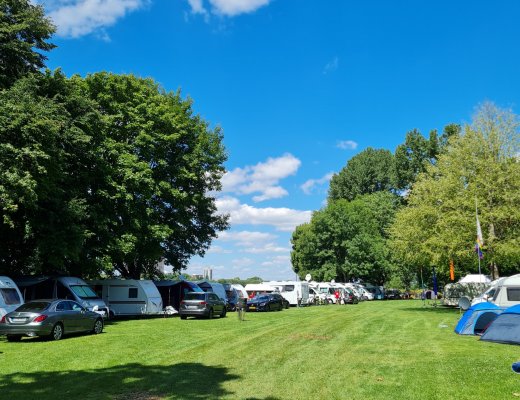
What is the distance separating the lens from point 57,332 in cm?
1703

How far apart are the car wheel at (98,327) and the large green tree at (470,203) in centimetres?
2035

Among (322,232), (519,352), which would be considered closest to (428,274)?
(322,232)

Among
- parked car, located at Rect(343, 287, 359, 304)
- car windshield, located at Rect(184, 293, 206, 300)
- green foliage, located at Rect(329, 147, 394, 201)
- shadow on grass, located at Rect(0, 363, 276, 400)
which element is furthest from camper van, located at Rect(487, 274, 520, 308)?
green foliage, located at Rect(329, 147, 394, 201)

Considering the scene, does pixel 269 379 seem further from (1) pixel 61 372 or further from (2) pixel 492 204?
(2) pixel 492 204

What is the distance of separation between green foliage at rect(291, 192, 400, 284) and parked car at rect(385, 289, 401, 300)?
316 cm

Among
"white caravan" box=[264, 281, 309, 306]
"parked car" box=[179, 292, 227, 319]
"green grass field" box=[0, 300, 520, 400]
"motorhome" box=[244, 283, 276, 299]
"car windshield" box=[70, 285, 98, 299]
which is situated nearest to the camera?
"green grass field" box=[0, 300, 520, 400]

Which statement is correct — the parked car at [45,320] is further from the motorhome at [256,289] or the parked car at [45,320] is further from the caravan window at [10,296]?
the motorhome at [256,289]

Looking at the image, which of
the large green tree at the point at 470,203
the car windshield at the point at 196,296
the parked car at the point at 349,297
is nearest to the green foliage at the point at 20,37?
the car windshield at the point at 196,296

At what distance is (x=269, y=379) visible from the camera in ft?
31.1

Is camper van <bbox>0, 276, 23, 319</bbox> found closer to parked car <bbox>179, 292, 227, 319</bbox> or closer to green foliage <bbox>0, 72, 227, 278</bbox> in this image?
green foliage <bbox>0, 72, 227, 278</bbox>

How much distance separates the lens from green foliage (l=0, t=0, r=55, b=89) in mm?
22438

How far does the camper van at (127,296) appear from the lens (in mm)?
30672

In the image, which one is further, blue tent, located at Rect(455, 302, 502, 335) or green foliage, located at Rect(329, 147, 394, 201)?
green foliage, located at Rect(329, 147, 394, 201)

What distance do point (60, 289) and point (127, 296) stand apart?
6244 mm
